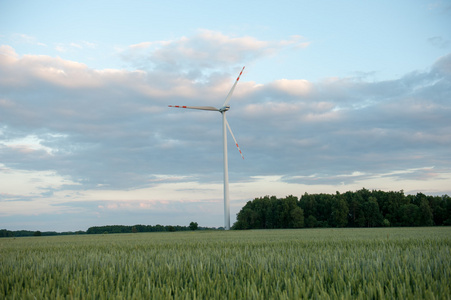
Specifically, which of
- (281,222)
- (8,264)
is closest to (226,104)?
(8,264)

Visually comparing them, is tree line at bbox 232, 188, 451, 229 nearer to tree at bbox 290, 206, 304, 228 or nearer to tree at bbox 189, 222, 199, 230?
tree at bbox 290, 206, 304, 228

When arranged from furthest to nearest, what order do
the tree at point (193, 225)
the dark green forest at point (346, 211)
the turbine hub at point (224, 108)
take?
the dark green forest at point (346, 211) → the tree at point (193, 225) → the turbine hub at point (224, 108)

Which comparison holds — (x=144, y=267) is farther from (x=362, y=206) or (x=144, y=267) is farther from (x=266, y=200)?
(x=266, y=200)

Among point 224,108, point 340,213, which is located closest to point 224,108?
point 224,108

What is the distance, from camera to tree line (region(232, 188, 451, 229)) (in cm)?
9081

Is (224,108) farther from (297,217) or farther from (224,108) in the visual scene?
(297,217)

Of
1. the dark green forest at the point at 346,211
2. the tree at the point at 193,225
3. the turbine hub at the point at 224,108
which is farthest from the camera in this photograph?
the dark green forest at the point at 346,211

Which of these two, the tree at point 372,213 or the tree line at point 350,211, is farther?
the tree at point 372,213

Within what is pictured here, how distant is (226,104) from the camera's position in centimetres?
5025

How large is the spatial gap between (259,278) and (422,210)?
9968 cm

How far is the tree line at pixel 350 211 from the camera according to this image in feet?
298

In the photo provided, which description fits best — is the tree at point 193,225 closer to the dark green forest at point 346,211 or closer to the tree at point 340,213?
the dark green forest at point 346,211

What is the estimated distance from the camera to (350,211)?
332 feet

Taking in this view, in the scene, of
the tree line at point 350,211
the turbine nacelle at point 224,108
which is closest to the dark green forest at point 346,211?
the tree line at point 350,211
